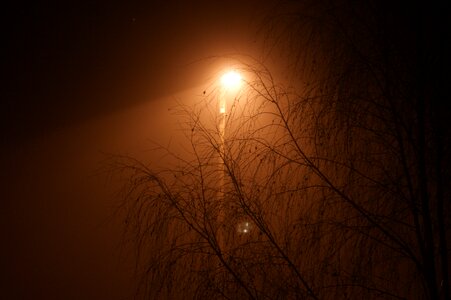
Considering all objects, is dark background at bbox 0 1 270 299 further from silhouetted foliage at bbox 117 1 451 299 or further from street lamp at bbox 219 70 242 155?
silhouetted foliage at bbox 117 1 451 299

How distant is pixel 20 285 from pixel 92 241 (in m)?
0.71

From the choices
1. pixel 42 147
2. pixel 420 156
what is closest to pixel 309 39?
pixel 420 156

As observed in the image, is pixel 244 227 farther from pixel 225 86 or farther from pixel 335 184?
pixel 225 86

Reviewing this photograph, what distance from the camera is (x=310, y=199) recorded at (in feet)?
8.29

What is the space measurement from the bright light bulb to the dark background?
58 centimetres

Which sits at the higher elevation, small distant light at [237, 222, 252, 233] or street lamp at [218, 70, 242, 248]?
street lamp at [218, 70, 242, 248]

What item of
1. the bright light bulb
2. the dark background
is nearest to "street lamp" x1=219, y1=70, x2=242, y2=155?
the bright light bulb

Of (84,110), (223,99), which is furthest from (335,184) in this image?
(84,110)

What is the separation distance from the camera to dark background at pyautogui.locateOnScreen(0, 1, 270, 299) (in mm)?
3629

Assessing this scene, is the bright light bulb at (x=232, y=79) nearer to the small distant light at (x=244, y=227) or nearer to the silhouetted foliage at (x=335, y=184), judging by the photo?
the silhouetted foliage at (x=335, y=184)

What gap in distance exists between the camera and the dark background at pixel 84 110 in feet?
11.9

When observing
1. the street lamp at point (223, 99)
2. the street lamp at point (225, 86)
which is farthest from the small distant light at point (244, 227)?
the street lamp at point (225, 86)

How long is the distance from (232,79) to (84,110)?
1585 millimetres

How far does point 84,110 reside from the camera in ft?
12.4
